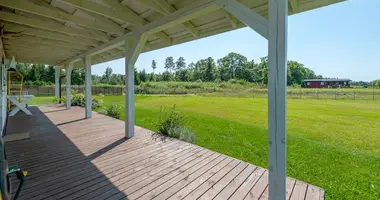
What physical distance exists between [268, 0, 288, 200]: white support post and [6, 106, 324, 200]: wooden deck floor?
44 cm

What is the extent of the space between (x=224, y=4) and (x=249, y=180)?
6.62 ft

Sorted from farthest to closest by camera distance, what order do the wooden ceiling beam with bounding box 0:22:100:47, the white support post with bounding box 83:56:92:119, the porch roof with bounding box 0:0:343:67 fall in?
the white support post with bounding box 83:56:92:119
the wooden ceiling beam with bounding box 0:22:100:47
the porch roof with bounding box 0:0:343:67

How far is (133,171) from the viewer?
2414 millimetres

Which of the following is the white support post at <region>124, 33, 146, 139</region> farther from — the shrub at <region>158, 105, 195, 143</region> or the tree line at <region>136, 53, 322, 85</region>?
the tree line at <region>136, 53, 322, 85</region>

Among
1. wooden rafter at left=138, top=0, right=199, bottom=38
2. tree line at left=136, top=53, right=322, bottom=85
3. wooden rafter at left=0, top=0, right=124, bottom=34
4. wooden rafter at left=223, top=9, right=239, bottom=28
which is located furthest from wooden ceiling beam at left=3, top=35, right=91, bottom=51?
tree line at left=136, top=53, right=322, bottom=85

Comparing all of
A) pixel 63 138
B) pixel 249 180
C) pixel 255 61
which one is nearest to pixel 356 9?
pixel 249 180

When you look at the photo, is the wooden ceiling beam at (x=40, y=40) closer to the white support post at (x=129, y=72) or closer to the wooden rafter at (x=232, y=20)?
the white support post at (x=129, y=72)

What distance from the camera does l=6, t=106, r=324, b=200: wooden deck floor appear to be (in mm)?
1932

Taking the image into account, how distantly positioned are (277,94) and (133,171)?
1.97m

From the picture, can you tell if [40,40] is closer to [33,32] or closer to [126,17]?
[33,32]

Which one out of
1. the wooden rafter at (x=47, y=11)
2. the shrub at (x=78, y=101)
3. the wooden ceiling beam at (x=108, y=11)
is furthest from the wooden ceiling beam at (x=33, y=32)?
the shrub at (x=78, y=101)

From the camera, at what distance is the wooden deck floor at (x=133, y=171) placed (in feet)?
6.34

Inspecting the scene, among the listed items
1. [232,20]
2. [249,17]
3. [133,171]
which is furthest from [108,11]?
[133,171]

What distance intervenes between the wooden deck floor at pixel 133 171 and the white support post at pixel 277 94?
0.44 metres
